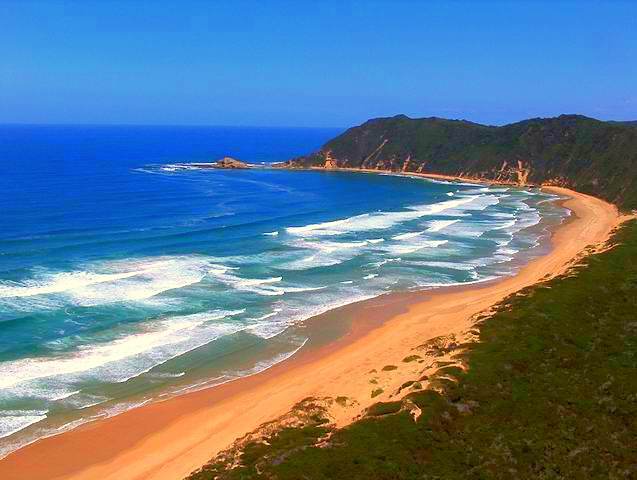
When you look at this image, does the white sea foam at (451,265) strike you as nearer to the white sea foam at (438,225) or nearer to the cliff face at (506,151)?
the white sea foam at (438,225)

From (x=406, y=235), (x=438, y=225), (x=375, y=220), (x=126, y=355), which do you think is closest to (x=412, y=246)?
(x=406, y=235)

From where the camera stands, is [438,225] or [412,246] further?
[438,225]

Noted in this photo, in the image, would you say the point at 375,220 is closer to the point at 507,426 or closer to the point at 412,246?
the point at 412,246

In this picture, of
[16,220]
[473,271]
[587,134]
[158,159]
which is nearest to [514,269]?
[473,271]

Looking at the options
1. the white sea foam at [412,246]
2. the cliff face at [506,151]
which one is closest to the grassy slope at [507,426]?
the white sea foam at [412,246]

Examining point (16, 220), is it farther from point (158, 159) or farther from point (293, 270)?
point (158, 159)

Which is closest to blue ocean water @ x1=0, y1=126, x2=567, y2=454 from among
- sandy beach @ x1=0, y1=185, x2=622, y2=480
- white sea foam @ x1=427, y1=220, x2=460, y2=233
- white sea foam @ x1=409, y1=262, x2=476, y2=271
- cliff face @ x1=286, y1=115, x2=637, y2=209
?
white sea foam @ x1=409, y1=262, x2=476, y2=271
